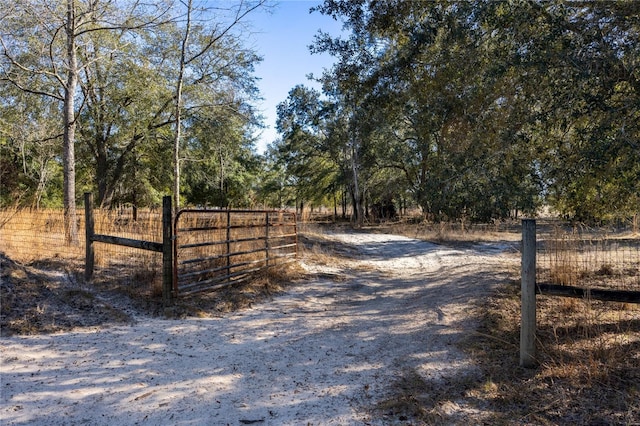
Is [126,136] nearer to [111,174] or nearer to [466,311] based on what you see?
[111,174]

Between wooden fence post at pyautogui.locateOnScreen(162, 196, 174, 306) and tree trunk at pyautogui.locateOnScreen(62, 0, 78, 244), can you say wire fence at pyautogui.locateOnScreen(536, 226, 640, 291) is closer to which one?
wooden fence post at pyautogui.locateOnScreen(162, 196, 174, 306)

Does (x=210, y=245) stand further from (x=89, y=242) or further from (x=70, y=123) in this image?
(x=70, y=123)

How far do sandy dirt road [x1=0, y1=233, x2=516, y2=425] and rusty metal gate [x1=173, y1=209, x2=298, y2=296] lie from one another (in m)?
0.98

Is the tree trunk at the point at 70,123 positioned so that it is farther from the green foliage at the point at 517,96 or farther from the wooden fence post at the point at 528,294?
the wooden fence post at the point at 528,294

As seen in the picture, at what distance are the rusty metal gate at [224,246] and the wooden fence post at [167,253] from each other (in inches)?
4.0

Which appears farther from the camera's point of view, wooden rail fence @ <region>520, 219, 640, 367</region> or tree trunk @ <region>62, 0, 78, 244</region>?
tree trunk @ <region>62, 0, 78, 244</region>

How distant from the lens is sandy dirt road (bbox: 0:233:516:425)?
10.2 feet

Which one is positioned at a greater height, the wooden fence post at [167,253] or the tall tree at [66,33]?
the tall tree at [66,33]

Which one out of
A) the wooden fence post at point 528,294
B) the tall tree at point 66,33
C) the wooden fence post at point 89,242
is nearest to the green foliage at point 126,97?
the tall tree at point 66,33

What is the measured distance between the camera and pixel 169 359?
4.21m

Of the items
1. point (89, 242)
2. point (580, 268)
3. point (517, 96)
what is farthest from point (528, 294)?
point (89, 242)

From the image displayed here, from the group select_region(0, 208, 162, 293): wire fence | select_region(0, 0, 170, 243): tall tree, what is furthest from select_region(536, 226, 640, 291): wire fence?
select_region(0, 0, 170, 243): tall tree

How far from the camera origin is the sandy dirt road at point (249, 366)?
3.12 metres

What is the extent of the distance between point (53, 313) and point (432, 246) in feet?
44.6
